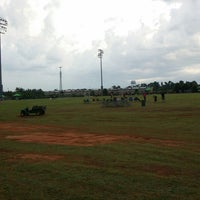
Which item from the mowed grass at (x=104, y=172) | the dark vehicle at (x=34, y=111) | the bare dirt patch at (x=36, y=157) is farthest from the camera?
the dark vehicle at (x=34, y=111)

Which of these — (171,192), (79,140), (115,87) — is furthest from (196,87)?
(171,192)

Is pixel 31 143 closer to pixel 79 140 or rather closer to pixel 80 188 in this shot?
pixel 79 140

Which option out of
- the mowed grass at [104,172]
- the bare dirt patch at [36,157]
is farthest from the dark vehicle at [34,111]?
the bare dirt patch at [36,157]

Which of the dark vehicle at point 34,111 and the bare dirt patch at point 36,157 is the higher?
the dark vehicle at point 34,111

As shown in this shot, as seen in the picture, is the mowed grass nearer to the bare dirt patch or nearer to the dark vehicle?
the bare dirt patch

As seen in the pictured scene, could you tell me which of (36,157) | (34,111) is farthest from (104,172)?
(34,111)

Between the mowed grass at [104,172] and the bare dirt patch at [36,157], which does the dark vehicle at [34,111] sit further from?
the bare dirt patch at [36,157]

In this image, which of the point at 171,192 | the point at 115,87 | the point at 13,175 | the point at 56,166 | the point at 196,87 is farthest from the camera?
the point at 115,87

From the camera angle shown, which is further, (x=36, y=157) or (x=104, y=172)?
(x=36, y=157)

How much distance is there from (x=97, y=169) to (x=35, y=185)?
196cm

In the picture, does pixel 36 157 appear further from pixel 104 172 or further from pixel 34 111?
pixel 34 111

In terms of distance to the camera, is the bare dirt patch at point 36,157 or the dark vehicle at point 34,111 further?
the dark vehicle at point 34,111

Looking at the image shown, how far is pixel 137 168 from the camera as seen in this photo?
9.14 metres

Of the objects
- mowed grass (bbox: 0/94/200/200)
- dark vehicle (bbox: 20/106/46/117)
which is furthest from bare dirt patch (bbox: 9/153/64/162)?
dark vehicle (bbox: 20/106/46/117)
